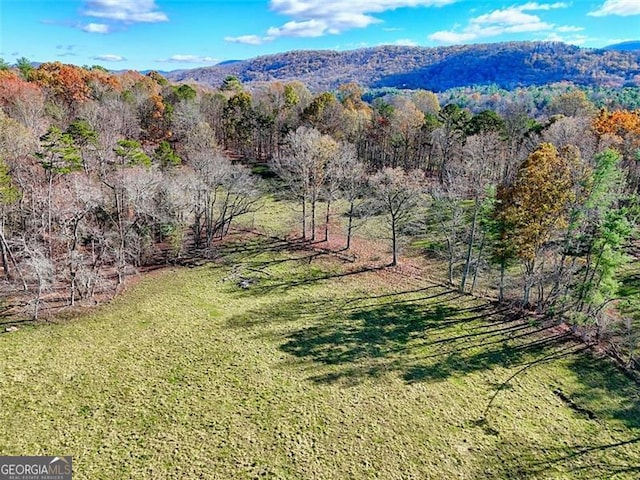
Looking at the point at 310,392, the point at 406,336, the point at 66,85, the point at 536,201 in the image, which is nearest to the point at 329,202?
the point at 406,336

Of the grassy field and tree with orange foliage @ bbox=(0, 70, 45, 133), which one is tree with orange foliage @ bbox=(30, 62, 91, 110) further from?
the grassy field

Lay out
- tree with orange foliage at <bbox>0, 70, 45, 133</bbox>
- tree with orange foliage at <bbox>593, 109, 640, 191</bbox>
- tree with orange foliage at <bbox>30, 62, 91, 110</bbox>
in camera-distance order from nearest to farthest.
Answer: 1. tree with orange foliage at <bbox>593, 109, 640, 191</bbox>
2. tree with orange foliage at <bbox>0, 70, 45, 133</bbox>
3. tree with orange foliage at <bbox>30, 62, 91, 110</bbox>

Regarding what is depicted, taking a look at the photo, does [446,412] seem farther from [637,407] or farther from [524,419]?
[637,407]

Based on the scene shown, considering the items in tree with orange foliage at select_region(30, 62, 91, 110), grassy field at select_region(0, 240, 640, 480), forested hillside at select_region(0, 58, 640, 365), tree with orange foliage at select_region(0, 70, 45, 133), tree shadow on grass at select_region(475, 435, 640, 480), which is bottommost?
tree shadow on grass at select_region(475, 435, 640, 480)

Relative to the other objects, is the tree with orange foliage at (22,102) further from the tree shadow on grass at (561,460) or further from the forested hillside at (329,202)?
the tree shadow on grass at (561,460)

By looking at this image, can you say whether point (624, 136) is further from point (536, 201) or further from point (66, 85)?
point (66, 85)

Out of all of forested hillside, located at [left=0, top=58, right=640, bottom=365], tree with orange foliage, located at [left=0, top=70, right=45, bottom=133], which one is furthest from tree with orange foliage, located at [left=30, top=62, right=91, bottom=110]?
tree with orange foliage, located at [left=0, top=70, right=45, bottom=133]

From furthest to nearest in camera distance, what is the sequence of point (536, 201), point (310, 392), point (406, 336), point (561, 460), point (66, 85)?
point (66, 85)
point (406, 336)
point (536, 201)
point (310, 392)
point (561, 460)

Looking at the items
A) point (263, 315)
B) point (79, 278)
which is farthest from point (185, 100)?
point (263, 315)
